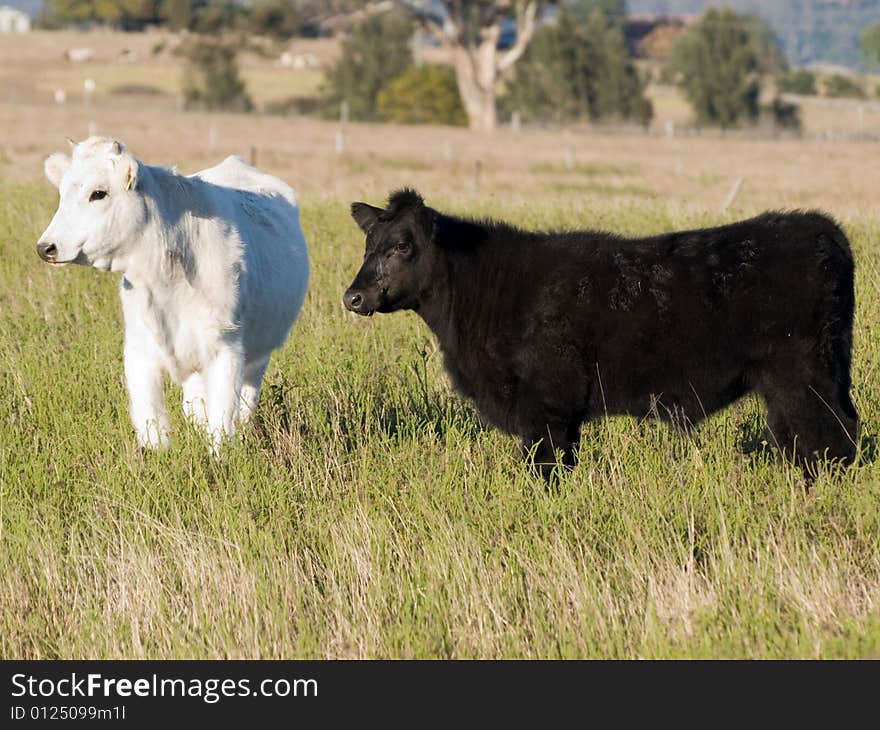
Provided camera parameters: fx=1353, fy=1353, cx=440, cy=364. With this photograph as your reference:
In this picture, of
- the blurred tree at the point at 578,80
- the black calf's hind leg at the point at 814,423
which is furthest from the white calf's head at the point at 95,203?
the blurred tree at the point at 578,80

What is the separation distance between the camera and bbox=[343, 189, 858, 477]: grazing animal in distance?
6.35 meters

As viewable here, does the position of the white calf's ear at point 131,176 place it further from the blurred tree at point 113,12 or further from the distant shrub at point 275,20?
the blurred tree at point 113,12

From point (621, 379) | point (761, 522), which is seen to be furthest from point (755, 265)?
point (761, 522)

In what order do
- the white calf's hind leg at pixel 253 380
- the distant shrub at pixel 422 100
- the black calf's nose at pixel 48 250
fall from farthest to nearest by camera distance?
1. the distant shrub at pixel 422 100
2. the white calf's hind leg at pixel 253 380
3. the black calf's nose at pixel 48 250

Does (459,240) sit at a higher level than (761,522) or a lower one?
higher

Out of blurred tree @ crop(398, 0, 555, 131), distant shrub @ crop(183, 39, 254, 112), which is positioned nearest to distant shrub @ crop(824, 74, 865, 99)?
blurred tree @ crop(398, 0, 555, 131)

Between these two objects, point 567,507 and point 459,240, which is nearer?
point 567,507

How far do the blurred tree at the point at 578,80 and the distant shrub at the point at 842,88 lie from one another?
147 ft

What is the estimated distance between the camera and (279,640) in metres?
4.95

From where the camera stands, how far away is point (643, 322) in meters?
6.38

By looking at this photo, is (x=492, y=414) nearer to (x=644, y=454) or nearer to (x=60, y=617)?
(x=644, y=454)

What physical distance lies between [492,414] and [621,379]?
643 millimetres

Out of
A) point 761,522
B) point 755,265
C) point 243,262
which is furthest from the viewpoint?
point 243,262

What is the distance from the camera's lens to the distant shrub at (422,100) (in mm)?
71375
